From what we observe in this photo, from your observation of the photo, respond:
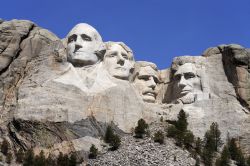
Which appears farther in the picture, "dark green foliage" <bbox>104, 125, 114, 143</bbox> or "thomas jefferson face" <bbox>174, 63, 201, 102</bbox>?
"thomas jefferson face" <bbox>174, 63, 201, 102</bbox>

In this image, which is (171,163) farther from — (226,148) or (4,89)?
(4,89)

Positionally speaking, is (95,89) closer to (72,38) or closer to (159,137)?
(72,38)

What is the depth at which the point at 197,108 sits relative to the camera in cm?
Answer: 3534

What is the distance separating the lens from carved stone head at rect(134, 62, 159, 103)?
36.1 meters

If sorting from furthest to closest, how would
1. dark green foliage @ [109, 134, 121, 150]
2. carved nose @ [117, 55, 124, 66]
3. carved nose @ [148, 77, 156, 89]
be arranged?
1. carved nose @ [148, 77, 156, 89]
2. carved nose @ [117, 55, 124, 66]
3. dark green foliage @ [109, 134, 121, 150]

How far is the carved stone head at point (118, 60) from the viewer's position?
116 ft

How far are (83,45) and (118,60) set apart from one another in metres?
1.50

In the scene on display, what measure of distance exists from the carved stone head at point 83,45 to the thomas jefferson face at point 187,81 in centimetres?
292

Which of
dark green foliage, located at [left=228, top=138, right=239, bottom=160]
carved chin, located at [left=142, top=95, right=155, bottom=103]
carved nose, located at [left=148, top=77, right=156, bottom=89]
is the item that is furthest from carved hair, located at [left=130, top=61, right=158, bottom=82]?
dark green foliage, located at [left=228, top=138, right=239, bottom=160]

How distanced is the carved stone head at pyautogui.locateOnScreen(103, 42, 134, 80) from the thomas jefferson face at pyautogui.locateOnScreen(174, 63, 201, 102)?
1.64 m

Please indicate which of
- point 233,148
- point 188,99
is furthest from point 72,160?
point 188,99

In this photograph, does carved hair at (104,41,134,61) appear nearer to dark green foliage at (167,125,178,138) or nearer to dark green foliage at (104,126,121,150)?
dark green foliage at (167,125,178,138)

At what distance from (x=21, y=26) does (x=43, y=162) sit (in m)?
5.81

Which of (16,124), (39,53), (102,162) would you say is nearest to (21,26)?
(39,53)
